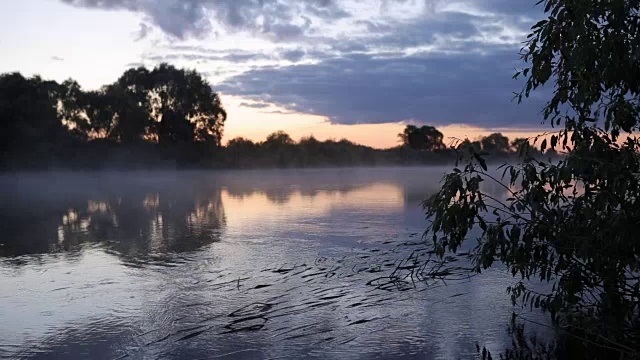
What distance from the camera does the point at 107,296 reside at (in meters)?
7.62

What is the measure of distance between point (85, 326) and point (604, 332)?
5.19 m

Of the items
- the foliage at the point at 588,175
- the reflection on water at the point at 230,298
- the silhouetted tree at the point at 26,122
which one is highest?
the silhouetted tree at the point at 26,122

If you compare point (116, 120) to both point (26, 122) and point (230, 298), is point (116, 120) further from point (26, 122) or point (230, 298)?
point (230, 298)

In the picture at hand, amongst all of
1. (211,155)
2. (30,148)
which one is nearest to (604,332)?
(30,148)

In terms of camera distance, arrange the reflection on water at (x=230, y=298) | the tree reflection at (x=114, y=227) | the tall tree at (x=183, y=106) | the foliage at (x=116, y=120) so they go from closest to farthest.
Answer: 1. the reflection on water at (x=230, y=298)
2. the tree reflection at (x=114, y=227)
3. the foliage at (x=116, y=120)
4. the tall tree at (x=183, y=106)

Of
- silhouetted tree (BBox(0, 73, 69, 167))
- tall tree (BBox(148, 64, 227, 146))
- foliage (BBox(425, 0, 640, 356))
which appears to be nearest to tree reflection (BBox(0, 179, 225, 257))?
foliage (BBox(425, 0, 640, 356))

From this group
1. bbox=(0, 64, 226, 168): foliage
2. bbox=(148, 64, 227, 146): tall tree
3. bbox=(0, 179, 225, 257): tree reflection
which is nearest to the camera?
bbox=(0, 179, 225, 257): tree reflection

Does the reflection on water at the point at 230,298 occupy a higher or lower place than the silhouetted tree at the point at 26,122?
lower

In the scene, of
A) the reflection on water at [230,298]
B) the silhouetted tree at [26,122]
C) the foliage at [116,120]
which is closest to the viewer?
the reflection on water at [230,298]

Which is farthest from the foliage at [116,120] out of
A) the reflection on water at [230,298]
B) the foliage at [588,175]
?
the foliage at [588,175]

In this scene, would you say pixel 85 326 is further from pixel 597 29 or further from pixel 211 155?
pixel 211 155

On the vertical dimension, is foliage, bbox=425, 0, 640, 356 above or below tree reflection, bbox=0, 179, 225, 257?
above

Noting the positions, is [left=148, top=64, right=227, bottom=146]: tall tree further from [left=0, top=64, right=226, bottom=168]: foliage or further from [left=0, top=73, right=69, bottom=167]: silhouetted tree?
[left=0, top=73, right=69, bottom=167]: silhouetted tree

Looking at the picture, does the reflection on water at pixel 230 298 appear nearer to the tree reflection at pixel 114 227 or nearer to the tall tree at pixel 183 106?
the tree reflection at pixel 114 227
